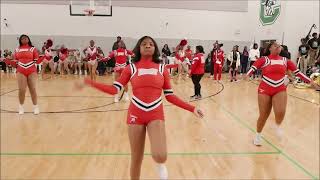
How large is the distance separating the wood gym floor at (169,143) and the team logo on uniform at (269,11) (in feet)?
28.9

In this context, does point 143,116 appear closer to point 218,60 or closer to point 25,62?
point 25,62

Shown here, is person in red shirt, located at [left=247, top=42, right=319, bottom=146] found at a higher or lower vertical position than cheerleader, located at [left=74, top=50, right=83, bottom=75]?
higher

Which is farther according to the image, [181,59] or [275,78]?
[181,59]

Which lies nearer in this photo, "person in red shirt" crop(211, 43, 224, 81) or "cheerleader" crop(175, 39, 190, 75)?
"person in red shirt" crop(211, 43, 224, 81)

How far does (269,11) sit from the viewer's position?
67.3ft

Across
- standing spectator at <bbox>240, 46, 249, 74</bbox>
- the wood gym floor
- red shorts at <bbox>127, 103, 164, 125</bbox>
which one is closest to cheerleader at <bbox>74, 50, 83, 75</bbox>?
the wood gym floor

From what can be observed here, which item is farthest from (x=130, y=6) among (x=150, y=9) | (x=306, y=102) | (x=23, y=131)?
(x=23, y=131)

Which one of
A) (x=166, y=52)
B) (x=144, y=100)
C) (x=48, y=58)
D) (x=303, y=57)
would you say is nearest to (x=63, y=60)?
(x=48, y=58)

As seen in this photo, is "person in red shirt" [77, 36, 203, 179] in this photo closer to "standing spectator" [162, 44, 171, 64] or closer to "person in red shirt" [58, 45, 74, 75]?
"standing spectator" [162, 44, 171, 64]

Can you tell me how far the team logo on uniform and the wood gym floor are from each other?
879cm

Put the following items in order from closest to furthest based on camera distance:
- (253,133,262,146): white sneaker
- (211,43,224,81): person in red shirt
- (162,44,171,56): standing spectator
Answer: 1. (253,133,262,146): white sneaker
2. (211,43,224,81): person in red shirt
3. (162,44,171,56): standing spectator

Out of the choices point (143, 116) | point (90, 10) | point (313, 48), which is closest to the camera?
point (143, 116)

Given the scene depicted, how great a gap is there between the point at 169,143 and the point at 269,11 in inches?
621

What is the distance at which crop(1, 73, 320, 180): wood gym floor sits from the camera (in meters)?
5.75
